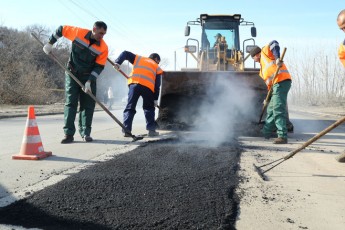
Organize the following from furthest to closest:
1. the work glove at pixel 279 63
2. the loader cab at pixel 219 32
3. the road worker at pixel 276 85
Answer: the loader cab at pixel 219 32
the road worker at pixel 276 85
the work glove at pixel 279 63

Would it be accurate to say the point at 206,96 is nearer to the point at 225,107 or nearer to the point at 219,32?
the point at 225,107

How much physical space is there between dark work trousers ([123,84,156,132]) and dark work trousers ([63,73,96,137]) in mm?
767

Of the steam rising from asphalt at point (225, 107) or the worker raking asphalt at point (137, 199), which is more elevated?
the steam rising from asphalt at point (225, 107)

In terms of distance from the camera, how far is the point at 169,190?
2.80 m

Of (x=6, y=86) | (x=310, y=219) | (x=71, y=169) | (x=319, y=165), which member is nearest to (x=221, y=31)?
(x=319, y=165)

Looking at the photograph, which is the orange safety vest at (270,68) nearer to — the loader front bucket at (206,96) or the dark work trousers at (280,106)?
the dark work trousers at (280,106)

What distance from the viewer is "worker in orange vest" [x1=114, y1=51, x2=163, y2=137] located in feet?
20.9

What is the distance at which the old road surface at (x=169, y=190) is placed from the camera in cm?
222

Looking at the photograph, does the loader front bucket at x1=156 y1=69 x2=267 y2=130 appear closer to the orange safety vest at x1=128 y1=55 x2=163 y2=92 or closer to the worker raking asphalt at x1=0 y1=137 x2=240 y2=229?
the orange safety vest at x1=128 y1=55 x2=163 y2=92

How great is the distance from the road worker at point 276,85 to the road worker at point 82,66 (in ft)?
9.07

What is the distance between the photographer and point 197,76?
7.32 metres

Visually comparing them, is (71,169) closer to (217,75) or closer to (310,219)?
(310,219)

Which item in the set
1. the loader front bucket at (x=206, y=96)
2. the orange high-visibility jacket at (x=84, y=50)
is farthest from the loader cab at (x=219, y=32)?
the orange high-visibility jacket at (x=84, y=50)

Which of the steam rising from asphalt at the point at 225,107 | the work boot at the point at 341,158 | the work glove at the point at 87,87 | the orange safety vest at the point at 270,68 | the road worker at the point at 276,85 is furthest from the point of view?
the steam rising from asphalt at the point at 225,107
